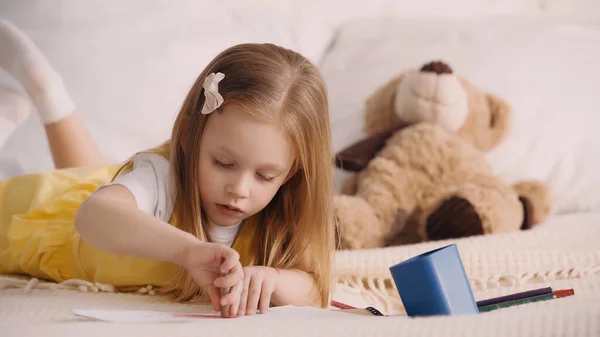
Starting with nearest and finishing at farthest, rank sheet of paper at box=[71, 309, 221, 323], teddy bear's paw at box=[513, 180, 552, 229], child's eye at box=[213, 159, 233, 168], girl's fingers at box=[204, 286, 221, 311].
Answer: sheet of paper at box=[71, 309, 221, 323] < girl's fingers at box=[204, 286, 221, 311] < child's eye at box=[213, 159, 233, 168] < teddy bear's paw at box=[513, 180, 552, 229]

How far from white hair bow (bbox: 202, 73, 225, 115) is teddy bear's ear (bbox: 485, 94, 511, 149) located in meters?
0.87

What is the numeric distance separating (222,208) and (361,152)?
0.58m

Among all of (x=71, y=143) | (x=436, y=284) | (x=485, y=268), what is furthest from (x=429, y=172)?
(x=436, y=284)

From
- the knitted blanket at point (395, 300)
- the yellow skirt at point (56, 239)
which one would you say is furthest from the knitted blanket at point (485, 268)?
the yellow skirt at point (56, 239)

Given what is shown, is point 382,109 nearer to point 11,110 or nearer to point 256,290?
point 11,110

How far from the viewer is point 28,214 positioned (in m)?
1.22

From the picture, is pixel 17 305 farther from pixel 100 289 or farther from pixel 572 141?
pixel 572 141

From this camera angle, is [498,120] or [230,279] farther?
[498,120]

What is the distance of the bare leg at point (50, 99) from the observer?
5.02 feet

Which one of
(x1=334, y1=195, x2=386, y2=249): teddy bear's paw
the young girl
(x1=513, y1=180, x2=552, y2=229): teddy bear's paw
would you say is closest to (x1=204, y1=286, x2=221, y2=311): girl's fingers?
the young girl

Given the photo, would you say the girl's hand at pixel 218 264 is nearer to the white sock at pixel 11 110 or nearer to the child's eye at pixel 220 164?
the child's eye at pixel 220 164

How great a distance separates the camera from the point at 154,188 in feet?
3.35

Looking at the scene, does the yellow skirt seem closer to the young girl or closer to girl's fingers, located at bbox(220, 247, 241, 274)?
the young girl

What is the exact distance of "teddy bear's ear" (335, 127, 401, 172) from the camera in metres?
1.55
